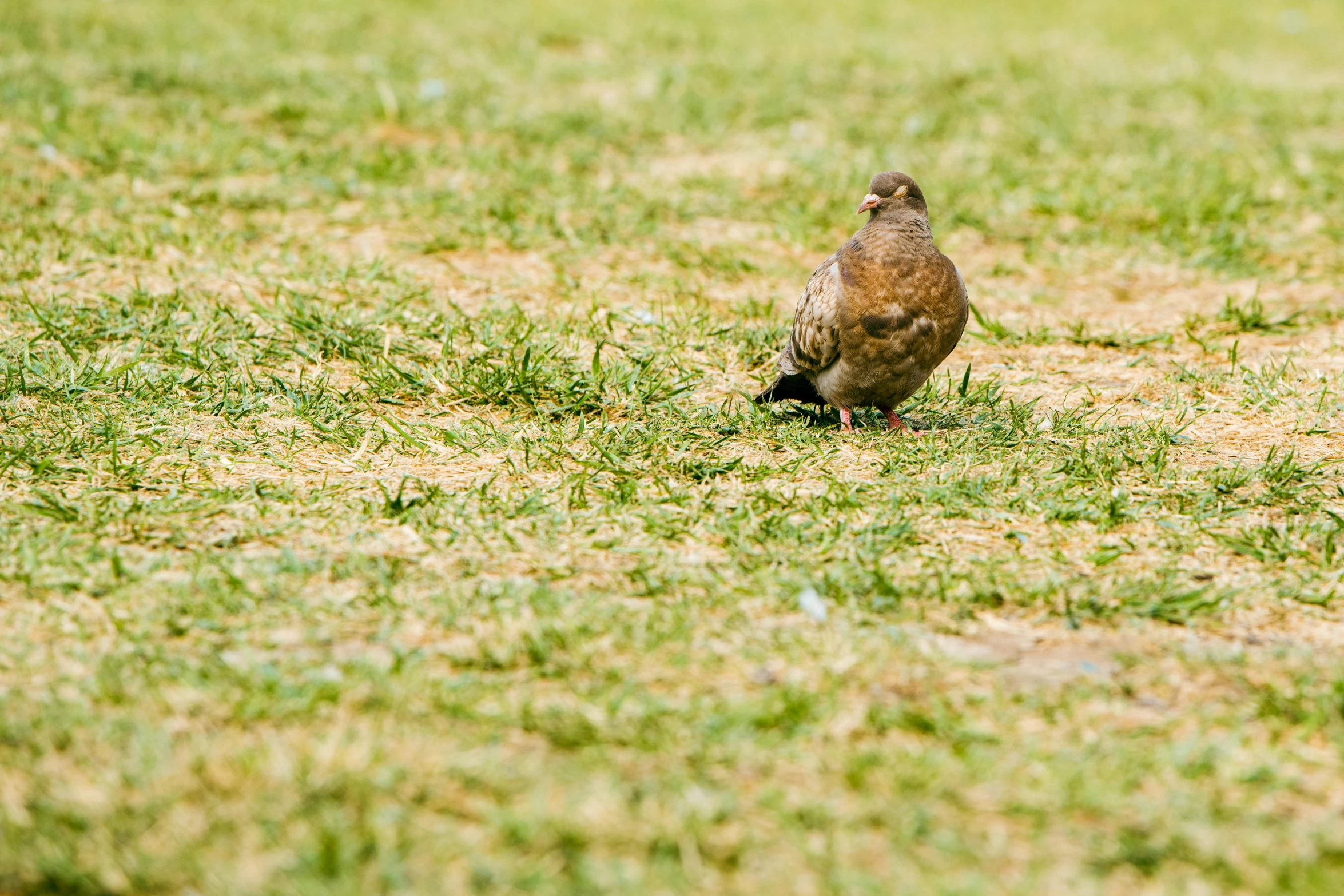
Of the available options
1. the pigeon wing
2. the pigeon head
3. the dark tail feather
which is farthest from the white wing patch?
the pigeon head

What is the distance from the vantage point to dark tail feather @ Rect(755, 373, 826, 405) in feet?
16.4

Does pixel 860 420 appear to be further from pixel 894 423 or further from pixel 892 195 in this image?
pixel 892 195

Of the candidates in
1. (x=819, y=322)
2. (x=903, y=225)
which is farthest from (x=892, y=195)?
(x=819, y=322)

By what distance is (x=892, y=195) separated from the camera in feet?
16.4

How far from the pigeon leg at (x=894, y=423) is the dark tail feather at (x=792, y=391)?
215mm

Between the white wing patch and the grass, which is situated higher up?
the white wing patch

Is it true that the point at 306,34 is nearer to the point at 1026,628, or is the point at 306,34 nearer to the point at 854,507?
the point at 854,507

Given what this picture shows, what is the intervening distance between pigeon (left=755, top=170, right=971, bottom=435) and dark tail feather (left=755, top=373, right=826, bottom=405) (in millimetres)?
95

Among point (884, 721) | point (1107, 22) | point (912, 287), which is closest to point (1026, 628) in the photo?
point (884, 721)

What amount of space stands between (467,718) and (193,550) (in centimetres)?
118

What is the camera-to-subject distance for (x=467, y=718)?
3021 millimetres

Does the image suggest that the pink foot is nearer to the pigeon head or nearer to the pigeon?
Result: the pigeon

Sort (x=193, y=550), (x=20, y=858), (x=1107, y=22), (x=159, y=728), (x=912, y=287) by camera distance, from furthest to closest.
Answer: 1. (x=1107, y=22)
2. (x=912, y=287)
3. (x=193, y=550)
4. (x=159, y=728)
5. (x=20, y=858)

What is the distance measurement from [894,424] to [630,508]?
4.05 ft
